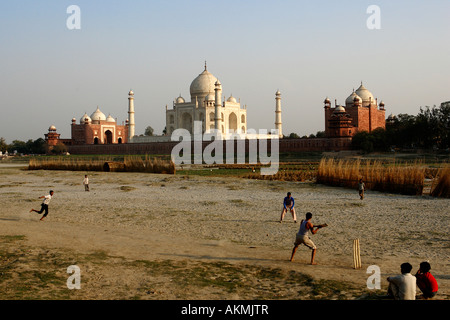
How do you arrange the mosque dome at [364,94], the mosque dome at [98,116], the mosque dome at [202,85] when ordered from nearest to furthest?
the mosque dome at [364,94] < the mosque dome at [202,85] < the mosque dome at [98,116]

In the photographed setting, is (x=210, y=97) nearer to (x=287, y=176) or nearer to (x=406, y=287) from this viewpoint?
(x=287, y=176)

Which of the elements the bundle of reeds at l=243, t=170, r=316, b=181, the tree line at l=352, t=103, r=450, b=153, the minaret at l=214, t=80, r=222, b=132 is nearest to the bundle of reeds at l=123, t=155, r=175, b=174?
the bundle of reeds at l=243, t=170, r=316, b=181

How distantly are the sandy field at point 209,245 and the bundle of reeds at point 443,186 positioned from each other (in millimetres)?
539

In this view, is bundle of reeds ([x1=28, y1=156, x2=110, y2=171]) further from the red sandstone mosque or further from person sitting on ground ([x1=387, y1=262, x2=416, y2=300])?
person sitting on ground ([x1=387, y1=262, x2=416, y2=300])

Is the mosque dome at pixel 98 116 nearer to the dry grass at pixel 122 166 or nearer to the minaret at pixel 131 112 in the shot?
the minaret at pixel 131 112

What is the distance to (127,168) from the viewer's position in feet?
77.9

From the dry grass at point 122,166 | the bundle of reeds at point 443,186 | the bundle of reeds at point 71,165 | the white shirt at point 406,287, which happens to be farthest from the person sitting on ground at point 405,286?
the bundle of reeds at point 71,165

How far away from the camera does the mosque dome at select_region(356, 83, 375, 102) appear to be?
148 ft

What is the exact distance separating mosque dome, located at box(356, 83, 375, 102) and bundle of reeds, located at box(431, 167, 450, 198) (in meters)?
33.9

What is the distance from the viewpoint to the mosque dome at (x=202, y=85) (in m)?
51.5

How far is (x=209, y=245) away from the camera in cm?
715

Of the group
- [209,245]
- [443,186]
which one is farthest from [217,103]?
[209,245]

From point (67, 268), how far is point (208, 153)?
35.1 meters
